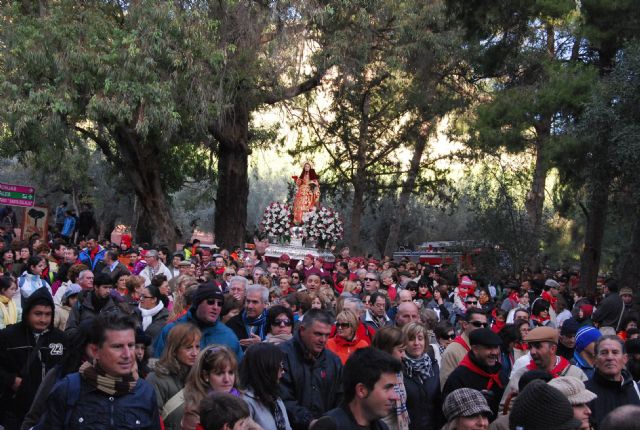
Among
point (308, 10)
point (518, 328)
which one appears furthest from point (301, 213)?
point (518, 328)

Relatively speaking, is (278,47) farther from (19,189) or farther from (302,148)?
(302,148)

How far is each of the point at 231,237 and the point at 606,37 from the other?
14952 mm

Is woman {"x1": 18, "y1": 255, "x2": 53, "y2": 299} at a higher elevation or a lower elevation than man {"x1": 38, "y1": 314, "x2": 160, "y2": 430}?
higher

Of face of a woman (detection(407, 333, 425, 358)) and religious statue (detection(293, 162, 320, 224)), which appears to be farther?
religious statue (detection(293, 162, 320, 224))

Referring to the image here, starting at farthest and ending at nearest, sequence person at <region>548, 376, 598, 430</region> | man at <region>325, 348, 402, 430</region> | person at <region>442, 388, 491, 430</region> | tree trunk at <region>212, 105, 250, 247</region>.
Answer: tree trunk at <region>212, 105, 250, 247</region> < person at <region>548, 376, 598, 430</region> < person at <region>442, 388, 491, 430</region> < man at <region>325, 348, 402, 430</region>

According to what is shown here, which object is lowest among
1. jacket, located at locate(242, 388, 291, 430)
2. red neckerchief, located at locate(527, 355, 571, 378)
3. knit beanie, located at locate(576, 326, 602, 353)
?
jacket, located at locate(242, 388, 291, 430)

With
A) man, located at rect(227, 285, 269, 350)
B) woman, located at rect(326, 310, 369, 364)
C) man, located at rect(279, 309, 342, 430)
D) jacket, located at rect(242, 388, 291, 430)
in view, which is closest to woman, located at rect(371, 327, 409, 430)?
man, located at rect(279, 309, 342, 430)

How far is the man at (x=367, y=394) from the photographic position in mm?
4839

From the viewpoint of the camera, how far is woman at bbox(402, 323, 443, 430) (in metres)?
6.98

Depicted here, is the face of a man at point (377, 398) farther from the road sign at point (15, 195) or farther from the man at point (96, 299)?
the road sign at point (15, 195)

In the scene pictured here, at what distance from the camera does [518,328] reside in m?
9.00

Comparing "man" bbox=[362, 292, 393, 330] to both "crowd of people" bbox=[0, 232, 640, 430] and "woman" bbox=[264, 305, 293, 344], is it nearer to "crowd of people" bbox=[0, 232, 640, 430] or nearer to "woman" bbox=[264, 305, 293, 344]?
"crowd of people" bbox=[0, 232, 640, 430]

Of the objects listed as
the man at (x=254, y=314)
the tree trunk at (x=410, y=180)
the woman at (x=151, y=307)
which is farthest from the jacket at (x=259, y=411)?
the tree trunk at (x=410, y=180)

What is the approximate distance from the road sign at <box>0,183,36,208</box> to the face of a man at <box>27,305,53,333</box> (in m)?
14.6
